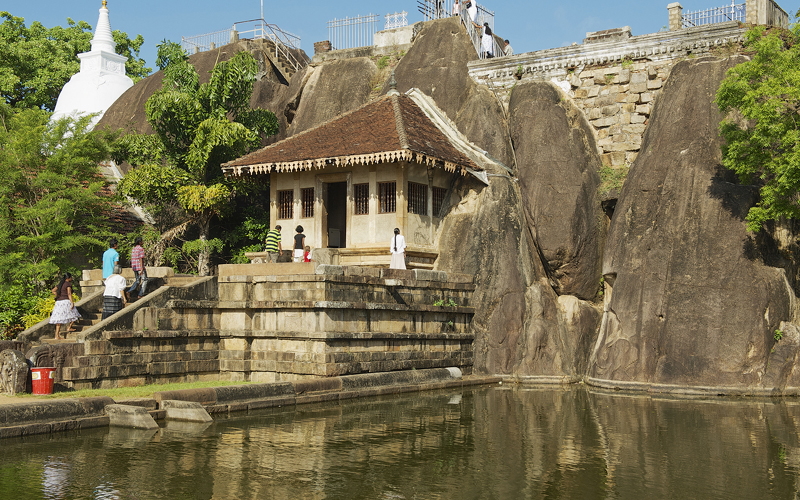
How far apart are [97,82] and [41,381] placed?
2515 cm

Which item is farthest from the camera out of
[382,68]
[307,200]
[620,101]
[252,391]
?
[382,68]

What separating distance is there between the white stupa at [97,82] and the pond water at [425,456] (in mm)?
26052

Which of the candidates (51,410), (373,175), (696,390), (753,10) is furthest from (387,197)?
(753,10)

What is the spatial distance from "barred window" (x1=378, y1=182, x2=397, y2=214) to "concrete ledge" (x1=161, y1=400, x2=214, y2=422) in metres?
9.54

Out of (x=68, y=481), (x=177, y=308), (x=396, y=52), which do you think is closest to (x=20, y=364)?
(x=177, y=308)

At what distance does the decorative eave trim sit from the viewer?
19439 mm

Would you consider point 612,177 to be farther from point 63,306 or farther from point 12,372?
point 12,372

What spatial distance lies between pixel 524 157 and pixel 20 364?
14.8 metres

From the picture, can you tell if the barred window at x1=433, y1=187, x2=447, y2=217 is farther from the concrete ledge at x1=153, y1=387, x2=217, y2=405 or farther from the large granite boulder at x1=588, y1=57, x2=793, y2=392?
the concrete ledge at x1=153, y1=387, x2=217, y2=405

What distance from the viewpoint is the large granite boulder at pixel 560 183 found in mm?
21328

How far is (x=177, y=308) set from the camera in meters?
16.7

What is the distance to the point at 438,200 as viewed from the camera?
22.2m

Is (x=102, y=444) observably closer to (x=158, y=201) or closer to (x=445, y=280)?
(x=445, y=280)

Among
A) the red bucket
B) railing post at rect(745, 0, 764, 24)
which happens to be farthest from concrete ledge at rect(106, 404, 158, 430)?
railing post at rect(745, 0, 764, 24)
